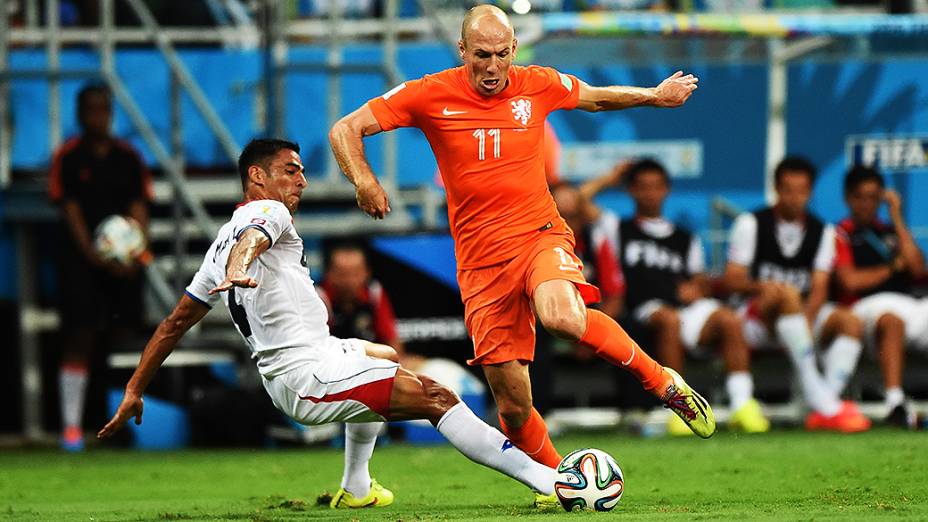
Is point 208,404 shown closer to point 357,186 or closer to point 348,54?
point 348,54

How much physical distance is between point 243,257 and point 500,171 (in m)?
1.73

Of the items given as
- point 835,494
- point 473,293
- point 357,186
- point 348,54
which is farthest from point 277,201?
point 348,54

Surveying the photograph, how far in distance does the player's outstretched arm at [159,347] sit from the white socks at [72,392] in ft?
17.5

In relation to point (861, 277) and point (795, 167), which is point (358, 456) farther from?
point (861, 277)

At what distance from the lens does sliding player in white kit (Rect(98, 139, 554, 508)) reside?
7.39m

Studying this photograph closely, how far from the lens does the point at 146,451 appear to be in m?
12.2

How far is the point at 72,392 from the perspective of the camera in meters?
12.6

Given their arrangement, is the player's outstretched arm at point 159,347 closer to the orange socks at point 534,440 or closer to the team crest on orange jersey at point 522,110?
the orange socks at point 534,440

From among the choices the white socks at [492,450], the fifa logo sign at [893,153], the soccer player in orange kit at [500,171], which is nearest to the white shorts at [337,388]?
the white socks at [492,450]

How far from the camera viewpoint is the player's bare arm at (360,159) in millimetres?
7363

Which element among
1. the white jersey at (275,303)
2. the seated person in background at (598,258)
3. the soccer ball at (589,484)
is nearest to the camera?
the soccer ball at (589,484)

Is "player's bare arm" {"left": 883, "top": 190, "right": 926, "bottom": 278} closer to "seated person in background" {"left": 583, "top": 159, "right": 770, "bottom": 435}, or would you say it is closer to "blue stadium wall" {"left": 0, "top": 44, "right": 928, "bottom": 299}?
"blue stadium wall" {"left": 0, "top": 44, "right": 928, "bottom": 299}

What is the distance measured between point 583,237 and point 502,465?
17.5 ft

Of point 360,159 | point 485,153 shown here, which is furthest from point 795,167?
point 360,159
